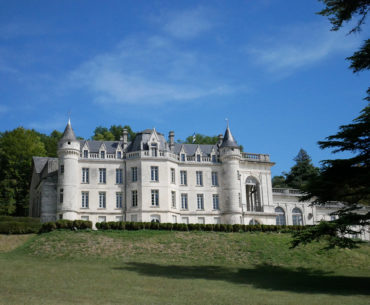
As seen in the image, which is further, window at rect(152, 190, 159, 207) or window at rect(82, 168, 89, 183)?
window at rect(82, 168, 89, 183)

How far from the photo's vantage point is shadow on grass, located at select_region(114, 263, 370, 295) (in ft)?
80.5

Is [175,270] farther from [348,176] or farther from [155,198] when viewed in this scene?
[155,198]

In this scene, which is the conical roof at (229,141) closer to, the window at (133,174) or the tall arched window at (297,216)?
the window at (133,174)

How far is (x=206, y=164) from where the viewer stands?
52.6 metres

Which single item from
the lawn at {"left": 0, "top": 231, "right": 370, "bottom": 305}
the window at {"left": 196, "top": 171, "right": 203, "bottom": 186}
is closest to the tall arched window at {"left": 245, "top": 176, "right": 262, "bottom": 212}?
the window at {"left": 196, "top": 171, "right": 203, "bottom": 186}

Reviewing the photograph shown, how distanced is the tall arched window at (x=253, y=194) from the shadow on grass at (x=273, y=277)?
21.7 m

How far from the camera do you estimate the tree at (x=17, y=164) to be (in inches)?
2338

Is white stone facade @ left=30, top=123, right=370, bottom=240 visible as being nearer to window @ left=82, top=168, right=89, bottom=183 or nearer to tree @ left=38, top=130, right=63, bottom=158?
window @ left=82, top=168, right=89, bottom=183

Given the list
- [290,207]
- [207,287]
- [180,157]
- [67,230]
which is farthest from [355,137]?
[290,207]

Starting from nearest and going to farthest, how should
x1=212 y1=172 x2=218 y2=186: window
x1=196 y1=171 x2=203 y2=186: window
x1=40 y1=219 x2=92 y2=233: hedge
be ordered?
x1=40 y1=219 x2=92 y2=233: hedge → x1=196 y1=171 x2=203 y2=186: window → x1=212 y1=172 x2=218 y2=186: window

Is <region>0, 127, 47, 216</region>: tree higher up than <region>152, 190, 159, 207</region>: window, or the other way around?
<region>0, 127, 47, 216</region>: tree

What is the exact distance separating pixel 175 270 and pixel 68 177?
22.2 metres

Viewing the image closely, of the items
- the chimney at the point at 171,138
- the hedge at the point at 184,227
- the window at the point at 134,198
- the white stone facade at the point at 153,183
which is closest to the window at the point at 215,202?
the white stone facade at the point at 153,183


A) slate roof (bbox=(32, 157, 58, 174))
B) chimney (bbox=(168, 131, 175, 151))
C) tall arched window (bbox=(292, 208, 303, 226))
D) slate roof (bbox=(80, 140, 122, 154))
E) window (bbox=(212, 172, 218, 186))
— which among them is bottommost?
tall arched window (bbox=(292, 208, 303, 226))
